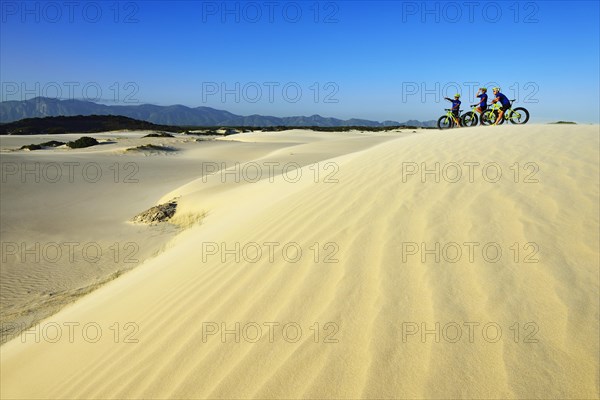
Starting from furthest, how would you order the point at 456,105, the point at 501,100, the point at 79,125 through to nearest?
the point at 79,125, the point at 456,105, the point at 501,100

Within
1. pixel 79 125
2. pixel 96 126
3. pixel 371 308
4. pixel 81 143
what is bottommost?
pixel 371 308

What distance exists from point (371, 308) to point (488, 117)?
444 inches

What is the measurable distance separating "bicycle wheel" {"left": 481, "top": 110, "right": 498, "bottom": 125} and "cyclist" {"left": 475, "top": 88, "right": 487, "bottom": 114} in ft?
0.43

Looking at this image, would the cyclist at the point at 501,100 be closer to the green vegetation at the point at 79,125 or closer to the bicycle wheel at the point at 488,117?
the bicycle wheel at the point at 488,117

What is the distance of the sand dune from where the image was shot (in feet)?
4.99

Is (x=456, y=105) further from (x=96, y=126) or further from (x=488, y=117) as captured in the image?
(x=96, y=126)

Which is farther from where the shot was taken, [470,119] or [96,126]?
[96,126]

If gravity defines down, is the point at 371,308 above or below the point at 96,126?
below

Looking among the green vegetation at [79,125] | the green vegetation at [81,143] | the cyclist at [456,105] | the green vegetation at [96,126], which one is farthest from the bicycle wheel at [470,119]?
the green vegetation at [79,125]

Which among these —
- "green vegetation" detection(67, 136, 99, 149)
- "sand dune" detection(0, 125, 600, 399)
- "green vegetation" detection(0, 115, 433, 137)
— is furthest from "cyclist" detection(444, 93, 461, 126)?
"green vegetation" detection(0, 115, 433, 137)

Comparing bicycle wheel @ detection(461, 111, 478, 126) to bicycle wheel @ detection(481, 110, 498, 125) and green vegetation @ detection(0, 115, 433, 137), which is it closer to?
bicycle wheel @ detection(481, 110, 498, 125)

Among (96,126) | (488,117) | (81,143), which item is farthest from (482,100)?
(96,126)

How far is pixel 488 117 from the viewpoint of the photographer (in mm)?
11336

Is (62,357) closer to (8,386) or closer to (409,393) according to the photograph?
(8,386)
